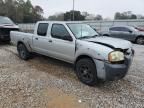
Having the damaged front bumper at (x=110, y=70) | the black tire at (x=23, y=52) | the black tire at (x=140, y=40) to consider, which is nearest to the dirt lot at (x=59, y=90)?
the damaged front bumper at (x=110, y=70)

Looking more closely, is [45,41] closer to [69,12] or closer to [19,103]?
[19,103]

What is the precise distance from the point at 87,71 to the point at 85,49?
581mm

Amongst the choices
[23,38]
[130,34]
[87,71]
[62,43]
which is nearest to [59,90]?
[87,71]

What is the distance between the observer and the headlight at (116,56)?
5301 mm

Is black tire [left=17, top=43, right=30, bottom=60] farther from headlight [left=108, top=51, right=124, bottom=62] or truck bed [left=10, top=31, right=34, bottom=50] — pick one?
headlight [left=108, top=51, right=124, bottom=62]

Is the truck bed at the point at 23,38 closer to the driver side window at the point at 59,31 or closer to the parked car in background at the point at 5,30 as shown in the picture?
the driver side window at the point at 59,31

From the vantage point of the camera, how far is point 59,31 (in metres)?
6.88

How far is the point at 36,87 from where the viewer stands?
5.69m

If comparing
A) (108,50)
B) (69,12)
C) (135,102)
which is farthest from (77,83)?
(69,12)

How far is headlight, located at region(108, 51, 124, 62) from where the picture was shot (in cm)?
530

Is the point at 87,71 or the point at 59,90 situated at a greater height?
the point at 87,71

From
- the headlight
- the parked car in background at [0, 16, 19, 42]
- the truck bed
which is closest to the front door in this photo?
the headlight

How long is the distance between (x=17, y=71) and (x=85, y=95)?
2901 millimetres

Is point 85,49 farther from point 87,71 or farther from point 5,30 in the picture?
point 5,30
